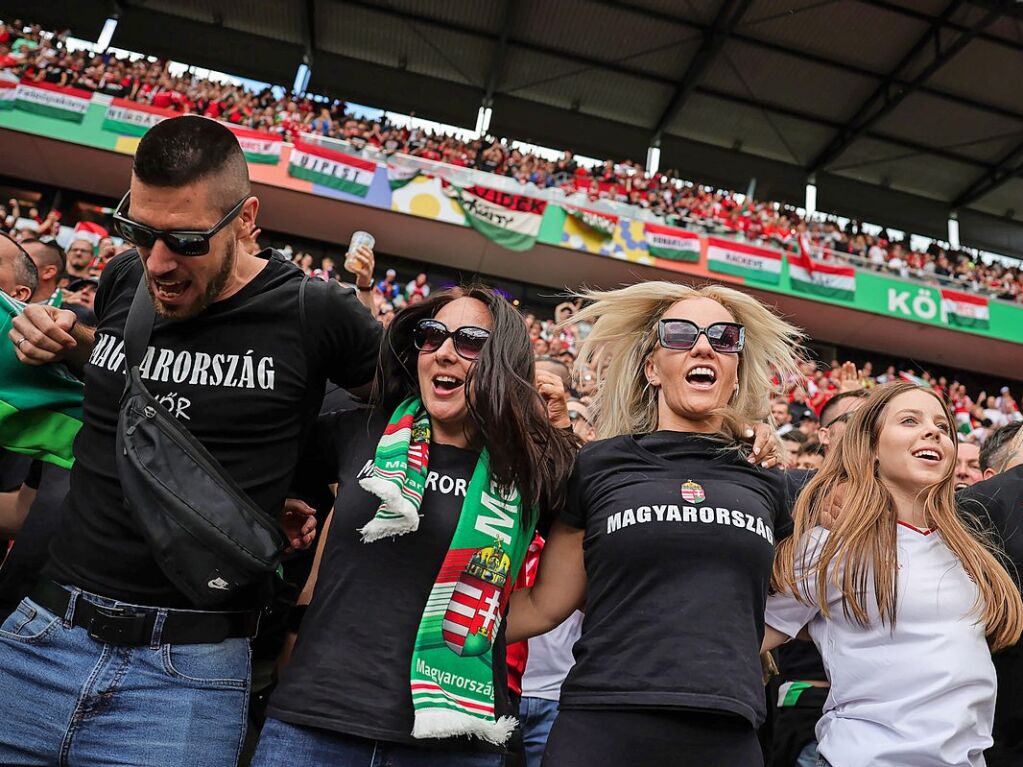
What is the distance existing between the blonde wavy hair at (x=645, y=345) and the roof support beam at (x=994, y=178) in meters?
19.5

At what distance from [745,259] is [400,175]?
6.64 meters

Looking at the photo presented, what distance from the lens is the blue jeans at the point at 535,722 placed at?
2.45 meters

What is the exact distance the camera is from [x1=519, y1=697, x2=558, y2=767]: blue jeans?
8.02ft

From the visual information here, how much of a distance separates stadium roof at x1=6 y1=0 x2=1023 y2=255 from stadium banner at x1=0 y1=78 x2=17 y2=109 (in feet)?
18.3

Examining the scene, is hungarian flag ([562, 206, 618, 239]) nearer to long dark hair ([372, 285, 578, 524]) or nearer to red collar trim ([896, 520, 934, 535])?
red collar trim ([896, 520, 934, 535])

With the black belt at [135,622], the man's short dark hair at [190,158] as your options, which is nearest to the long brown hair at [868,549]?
the black belt at [135,622]

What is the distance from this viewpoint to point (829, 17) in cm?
1512

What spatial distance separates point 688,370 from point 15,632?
1.72 m

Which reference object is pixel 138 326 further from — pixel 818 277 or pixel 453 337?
pixel 818 277

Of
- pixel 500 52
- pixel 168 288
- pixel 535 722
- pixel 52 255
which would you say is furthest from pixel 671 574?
pixel 500 52

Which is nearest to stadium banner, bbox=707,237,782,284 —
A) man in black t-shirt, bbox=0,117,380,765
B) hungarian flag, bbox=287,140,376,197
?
hungarian flag, bbox=287,140,376,197

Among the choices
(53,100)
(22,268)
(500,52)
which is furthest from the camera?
(500,52)

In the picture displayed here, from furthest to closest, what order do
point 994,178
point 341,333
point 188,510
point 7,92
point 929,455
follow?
point 994,178
point 7,92
point 929,455
point 341,333
point 188,510

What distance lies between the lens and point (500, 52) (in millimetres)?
16797
